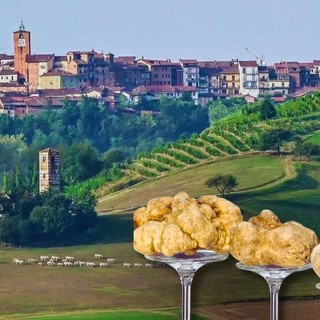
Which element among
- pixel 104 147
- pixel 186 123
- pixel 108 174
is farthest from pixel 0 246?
pixel 186 123

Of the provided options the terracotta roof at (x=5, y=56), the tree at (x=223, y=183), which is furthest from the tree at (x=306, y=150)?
the terracotta roof at (x=5, y=56)

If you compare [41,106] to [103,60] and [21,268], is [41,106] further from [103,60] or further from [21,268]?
[21,268]

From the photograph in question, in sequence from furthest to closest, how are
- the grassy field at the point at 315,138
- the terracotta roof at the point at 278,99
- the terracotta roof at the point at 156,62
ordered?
the terracotta roof at the point at 156,62, the terracotta roof at the point at 278,99, the grassy field at the point at 315,138

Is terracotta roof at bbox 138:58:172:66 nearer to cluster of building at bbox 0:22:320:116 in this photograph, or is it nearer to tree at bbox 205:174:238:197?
cluster of building at bbox 0:22:320:116

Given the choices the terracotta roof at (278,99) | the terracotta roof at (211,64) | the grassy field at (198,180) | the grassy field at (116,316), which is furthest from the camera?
the terracotta roof at (211,64)

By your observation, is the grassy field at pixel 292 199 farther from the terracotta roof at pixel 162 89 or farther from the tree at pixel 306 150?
the terracotta roof at pixel 162 89

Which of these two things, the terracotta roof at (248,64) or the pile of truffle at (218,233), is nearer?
the pile of truffle at (218,233)

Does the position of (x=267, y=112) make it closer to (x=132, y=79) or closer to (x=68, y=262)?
(x=68, y=262)
